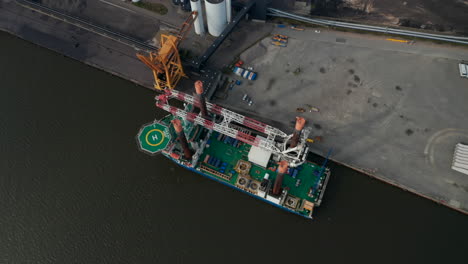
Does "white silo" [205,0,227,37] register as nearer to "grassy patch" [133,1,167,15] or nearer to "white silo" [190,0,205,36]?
"white silo" [190,0,205,36]

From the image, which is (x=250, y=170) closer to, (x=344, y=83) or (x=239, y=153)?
(x=239, y=153)

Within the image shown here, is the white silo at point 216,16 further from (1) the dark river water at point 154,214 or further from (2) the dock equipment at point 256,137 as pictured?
(1) the dark river water at point 154,214

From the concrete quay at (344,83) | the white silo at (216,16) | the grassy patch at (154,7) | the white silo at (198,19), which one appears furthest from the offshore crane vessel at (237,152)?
the grassy patch at (154,7)

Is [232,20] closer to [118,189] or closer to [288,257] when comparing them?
[118,189]

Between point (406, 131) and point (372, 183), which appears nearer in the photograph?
point (372, 183)

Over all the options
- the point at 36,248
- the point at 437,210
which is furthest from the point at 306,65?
the point at 36,248

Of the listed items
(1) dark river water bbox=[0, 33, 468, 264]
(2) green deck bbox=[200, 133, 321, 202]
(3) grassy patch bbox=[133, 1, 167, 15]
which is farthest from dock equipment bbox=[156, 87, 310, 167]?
(3) grassy patch bbox=[133, 1, 167, 15]

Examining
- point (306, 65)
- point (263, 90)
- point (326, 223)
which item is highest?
point (306, 65)
